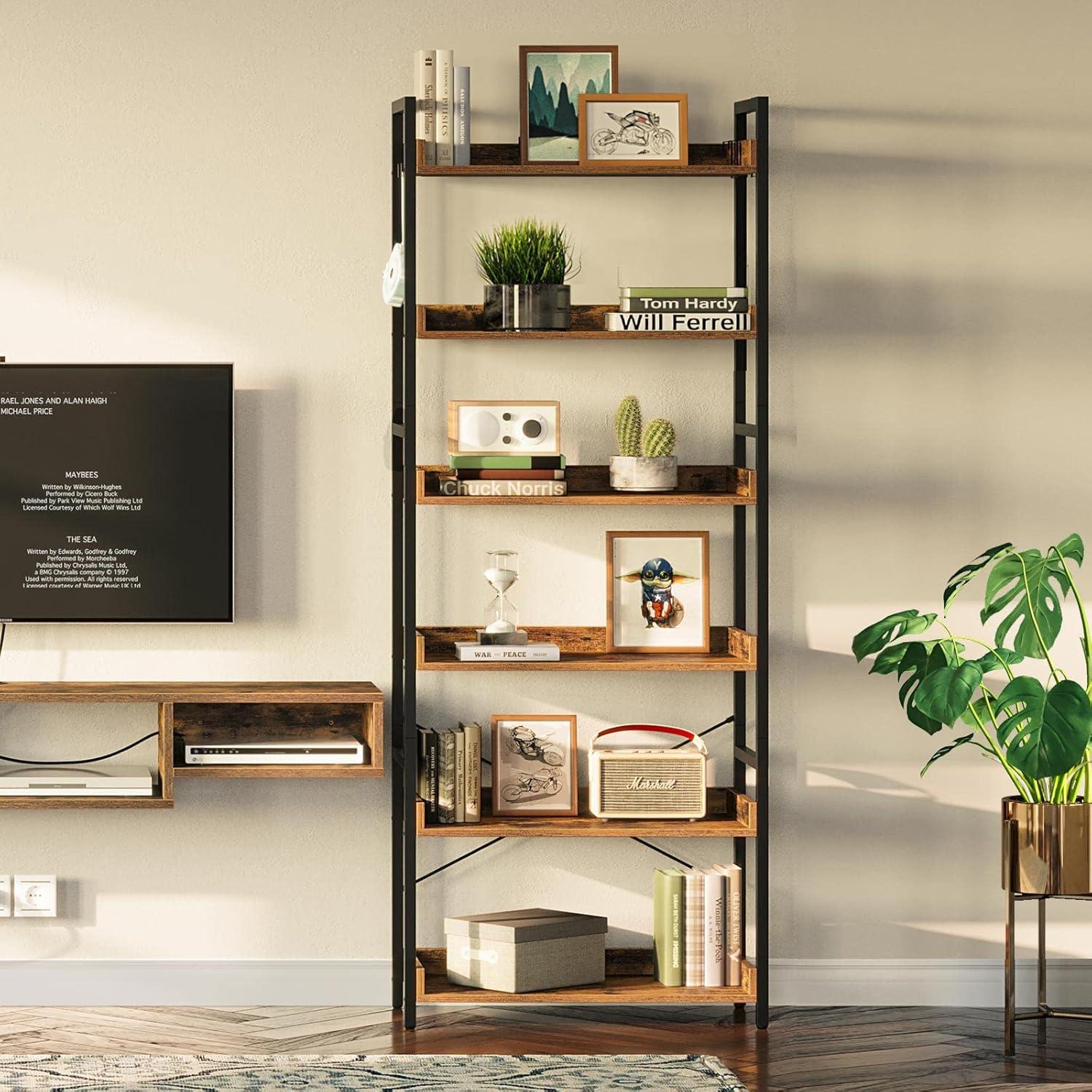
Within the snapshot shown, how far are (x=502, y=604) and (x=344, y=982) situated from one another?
41.2 inches

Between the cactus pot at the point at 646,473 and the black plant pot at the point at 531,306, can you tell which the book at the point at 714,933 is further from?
the black plant pot at the point at 531,306

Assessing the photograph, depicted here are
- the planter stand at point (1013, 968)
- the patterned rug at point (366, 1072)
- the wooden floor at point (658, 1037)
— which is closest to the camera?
the patterned rug at point (366, 1072)

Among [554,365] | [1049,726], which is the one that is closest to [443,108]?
[554,365]

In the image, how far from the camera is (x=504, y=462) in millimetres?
3389

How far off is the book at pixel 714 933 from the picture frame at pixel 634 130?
5.68 ft

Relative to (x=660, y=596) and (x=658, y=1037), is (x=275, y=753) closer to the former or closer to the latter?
(x=660, y=596)

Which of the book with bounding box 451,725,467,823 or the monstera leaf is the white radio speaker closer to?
the book with bounding box 451,725,467,823

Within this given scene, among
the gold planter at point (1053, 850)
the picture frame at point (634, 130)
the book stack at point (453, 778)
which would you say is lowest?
the gold planter at point (1053, 850)

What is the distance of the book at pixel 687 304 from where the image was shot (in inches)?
133

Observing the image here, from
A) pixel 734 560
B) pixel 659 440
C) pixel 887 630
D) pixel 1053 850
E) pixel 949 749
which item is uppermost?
pixel 659 440

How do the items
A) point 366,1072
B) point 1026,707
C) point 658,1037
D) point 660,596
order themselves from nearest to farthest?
point 366,1072, point 1026,707, point 658,1037, point 660,596

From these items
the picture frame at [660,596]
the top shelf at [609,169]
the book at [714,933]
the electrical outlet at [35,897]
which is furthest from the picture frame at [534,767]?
→ the top shelf at [609,169]

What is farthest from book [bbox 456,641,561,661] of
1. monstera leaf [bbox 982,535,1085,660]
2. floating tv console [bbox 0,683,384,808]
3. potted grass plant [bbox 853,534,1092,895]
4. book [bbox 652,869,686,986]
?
monstera leaf [bbox 982,535,1085,660]

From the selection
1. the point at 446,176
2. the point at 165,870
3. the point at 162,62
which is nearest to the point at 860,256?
the point at 446,176
